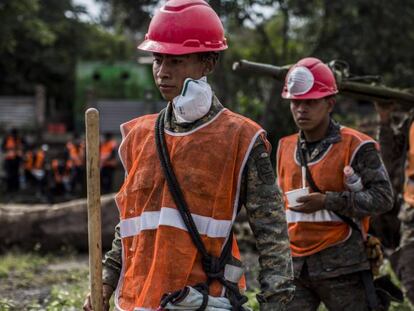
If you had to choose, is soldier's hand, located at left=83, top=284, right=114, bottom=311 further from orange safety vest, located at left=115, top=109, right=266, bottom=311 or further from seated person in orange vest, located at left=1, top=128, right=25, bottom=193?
seated person in orange vest, located at left=1, top=128, right=25, bottom=193

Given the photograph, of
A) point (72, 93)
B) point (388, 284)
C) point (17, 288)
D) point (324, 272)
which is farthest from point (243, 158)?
point (72, 93)

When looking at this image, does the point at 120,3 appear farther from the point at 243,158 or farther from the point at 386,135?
the point at 243,158

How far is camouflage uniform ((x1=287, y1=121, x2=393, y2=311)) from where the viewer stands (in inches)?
202

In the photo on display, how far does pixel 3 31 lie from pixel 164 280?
17294 mm

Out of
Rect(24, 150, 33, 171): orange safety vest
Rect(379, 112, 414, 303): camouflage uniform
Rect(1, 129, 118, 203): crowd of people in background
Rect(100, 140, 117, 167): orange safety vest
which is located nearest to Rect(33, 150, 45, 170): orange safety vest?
Rect(1, 129, 118, 203): crowd of people in background

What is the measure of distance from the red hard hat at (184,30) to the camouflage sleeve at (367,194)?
1921 millimetres

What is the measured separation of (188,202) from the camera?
3.26m

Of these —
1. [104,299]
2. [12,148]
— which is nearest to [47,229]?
[104,299]

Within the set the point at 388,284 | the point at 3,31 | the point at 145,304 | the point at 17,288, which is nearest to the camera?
the point at 145,304

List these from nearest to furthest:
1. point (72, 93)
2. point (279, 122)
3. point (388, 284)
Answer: point (388, 284), point (279, 122), point (72, 93)

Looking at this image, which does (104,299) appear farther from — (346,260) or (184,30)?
(346,260)

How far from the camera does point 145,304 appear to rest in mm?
3223

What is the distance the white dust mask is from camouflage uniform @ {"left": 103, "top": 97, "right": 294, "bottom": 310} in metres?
0.04

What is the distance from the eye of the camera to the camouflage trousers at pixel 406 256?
6.18 m
